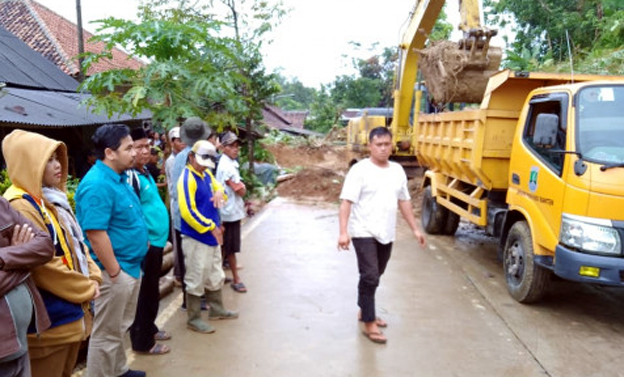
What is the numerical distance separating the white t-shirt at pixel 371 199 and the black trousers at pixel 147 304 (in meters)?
1.54

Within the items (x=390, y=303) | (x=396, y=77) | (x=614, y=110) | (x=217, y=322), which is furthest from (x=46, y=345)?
(x=396, y=77)

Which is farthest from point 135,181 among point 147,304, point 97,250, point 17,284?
point 17,284

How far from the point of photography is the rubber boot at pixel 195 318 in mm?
4129

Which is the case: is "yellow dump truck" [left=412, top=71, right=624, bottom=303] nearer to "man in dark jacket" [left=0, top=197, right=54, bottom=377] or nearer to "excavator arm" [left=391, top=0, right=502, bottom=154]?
"excavator arm" [left=391, top=0, right=502, bottom=154]

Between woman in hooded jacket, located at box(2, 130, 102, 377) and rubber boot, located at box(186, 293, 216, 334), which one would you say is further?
rubber boot, located at box(186, 293, 216, 334)

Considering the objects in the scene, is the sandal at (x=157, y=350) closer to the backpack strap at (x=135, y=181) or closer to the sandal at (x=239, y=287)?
the backpack strap at (x=135, y=181)

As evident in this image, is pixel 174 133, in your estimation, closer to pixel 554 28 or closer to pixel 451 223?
pixel 451 223

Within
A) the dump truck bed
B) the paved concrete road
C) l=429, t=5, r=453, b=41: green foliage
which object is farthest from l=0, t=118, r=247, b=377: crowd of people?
l=429, t=5, r=453, b=41: green foliage

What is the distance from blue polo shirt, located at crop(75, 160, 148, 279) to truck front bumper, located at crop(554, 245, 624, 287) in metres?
3.39

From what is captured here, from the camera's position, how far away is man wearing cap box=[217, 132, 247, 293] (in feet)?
16.7

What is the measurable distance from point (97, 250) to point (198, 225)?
1.09 meters

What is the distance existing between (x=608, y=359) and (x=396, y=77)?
7679 millimetres

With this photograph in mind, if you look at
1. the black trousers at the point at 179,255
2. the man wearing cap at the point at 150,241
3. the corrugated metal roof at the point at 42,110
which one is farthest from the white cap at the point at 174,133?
the man wearing cap at the point at 150,241

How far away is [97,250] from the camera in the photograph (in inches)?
112
